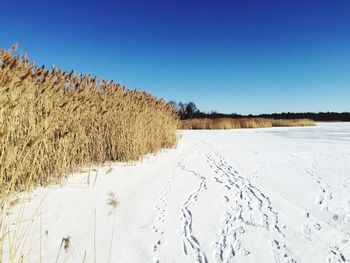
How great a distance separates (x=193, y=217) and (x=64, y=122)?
267cm

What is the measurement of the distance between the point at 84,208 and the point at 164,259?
4.48 ft

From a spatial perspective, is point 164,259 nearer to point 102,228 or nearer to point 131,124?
point 102,228

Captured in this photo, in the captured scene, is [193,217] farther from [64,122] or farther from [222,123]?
[222,123]

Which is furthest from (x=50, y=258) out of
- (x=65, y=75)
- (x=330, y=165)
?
(x=330, y=165)

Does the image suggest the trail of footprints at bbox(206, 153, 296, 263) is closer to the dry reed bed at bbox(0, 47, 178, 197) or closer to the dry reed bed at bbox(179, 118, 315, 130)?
the dry reed bed at bbox(0, 47, 178, 197)

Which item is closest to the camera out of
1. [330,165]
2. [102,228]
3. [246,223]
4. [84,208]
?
[102,228]

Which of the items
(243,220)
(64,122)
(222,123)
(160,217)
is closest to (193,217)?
(160,217)

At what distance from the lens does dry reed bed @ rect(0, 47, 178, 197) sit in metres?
3.01

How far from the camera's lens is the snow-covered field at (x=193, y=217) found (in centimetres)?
237

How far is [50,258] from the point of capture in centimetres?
215

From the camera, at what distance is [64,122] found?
15.4ft

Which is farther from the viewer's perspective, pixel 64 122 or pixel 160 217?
pixel 64 122

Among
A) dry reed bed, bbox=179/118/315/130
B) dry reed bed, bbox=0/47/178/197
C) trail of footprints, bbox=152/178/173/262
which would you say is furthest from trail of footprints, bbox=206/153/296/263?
dry reed bed, bbox=179/118/315/130

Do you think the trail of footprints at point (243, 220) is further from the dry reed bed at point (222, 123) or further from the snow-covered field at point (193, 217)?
the dry reed bed at point (222, 123)
